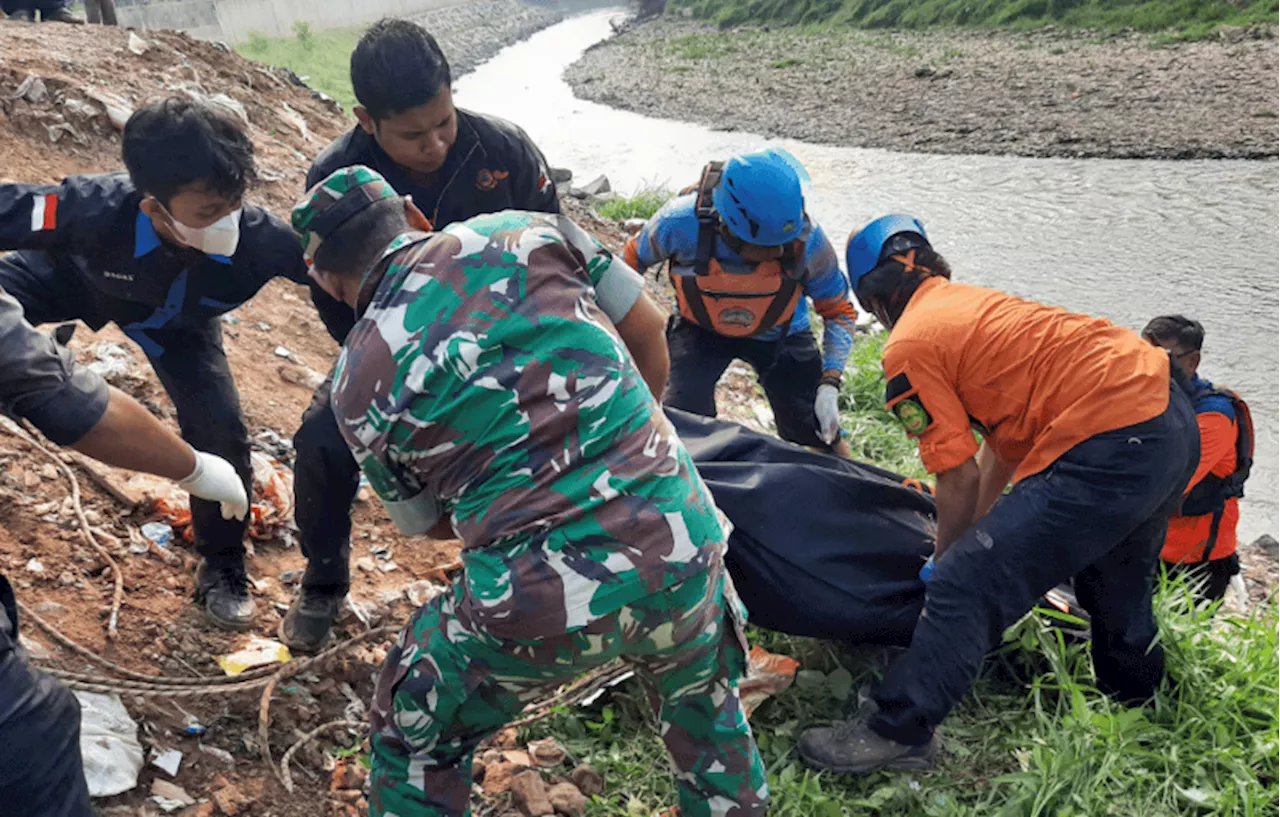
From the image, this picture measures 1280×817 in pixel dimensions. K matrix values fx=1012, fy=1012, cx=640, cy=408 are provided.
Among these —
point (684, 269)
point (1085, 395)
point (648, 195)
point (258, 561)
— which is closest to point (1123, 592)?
point (1085, 395)

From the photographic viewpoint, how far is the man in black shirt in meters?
2.56

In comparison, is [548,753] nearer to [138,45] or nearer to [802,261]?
[802,261]

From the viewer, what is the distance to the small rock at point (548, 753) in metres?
2.71

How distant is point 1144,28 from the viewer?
16.2m

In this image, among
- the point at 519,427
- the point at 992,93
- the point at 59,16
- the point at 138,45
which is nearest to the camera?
the point at 519,427

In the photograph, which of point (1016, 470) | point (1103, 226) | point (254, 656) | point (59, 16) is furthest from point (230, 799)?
point (59, 16)

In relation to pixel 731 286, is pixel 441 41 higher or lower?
lower

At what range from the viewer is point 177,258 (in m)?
2.64

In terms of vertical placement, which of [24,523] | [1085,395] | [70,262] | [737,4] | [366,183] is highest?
[366,183]

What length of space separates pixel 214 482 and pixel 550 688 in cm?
87

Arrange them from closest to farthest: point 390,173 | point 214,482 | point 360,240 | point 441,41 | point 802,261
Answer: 1. point 360,240
2. point 214,482
3. point 390,173
4. point 802,261
5. point 441,41

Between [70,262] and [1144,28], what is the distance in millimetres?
17548

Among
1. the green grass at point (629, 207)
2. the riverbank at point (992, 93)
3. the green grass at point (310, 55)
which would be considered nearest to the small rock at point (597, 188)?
the green grass at point (629, 207)

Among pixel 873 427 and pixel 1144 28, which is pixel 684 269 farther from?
pixel 1144 28
